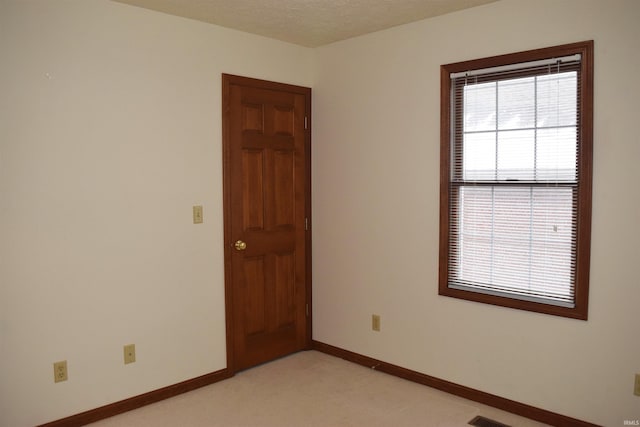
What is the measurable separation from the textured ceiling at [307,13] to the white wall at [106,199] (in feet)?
0.47

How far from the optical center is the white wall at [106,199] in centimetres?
272

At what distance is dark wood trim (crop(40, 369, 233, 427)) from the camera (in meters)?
2.95

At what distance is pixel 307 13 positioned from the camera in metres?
3.22

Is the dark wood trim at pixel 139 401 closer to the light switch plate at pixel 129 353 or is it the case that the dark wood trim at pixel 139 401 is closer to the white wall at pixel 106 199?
the white wall at pixel 106 199

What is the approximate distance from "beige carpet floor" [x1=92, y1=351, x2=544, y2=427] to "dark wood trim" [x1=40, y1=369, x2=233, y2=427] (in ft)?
0.14

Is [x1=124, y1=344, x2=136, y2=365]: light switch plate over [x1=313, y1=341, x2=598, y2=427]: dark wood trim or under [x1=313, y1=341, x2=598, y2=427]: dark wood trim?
over

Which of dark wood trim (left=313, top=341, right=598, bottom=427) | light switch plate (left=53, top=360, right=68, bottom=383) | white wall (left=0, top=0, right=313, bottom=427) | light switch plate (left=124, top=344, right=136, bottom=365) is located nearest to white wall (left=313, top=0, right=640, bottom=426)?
dark wood trim (left=313, top=341, right=598, bottom=427)

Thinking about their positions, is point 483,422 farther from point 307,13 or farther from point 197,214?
point 307,13

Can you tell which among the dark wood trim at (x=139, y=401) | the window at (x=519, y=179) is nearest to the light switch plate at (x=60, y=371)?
the dark wood trim at (x=139, y=401)

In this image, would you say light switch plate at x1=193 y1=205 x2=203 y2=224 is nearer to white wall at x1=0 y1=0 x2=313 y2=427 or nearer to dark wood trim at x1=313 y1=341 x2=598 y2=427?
white wall at x1=0 y1=0 x2=313 y2=427

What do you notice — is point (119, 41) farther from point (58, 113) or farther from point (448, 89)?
point (448, 89)

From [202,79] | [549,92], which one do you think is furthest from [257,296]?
[549,92]

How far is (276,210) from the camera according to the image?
3977 millimetres

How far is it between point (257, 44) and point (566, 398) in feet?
10.3
